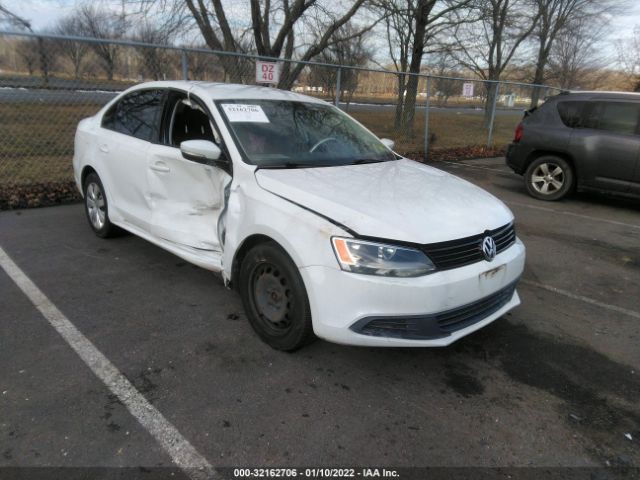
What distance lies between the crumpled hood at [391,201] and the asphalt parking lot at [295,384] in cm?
95

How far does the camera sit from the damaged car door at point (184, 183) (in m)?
3.60

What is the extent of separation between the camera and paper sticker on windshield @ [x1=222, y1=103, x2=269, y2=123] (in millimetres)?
3506

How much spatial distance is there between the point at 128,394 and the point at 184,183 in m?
1.76

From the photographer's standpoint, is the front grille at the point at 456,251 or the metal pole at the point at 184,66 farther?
the metal pole at the point at 184,66

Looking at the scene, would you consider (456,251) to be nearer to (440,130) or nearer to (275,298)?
(275,298)

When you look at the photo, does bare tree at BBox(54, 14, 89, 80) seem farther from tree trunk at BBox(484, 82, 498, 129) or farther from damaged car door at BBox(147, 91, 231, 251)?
tree trunk at BBox(484, 82, 498, 129)

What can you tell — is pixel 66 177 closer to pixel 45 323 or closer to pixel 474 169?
pixel 45 323

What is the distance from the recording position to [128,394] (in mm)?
2609

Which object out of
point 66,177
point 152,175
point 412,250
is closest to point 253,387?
point 412,250

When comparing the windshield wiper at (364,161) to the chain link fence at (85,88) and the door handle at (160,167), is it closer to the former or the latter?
the door handle at (160,167)

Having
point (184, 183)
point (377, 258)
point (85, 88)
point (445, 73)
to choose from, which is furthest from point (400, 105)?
point (377, 258)

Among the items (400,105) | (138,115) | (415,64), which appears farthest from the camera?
(415,64)

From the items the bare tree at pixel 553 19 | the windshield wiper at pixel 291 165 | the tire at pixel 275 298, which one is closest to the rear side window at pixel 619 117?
the windshield wiper at pixel 291 165

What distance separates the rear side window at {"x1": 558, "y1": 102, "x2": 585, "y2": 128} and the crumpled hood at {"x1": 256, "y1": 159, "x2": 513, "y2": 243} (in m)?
5.18
